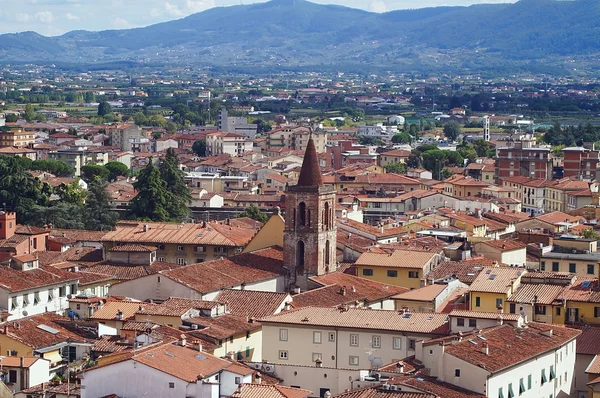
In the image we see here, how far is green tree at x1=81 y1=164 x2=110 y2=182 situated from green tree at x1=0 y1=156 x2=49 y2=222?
21437mm

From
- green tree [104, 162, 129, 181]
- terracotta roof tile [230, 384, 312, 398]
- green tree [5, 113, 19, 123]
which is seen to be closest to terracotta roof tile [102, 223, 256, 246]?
terracotta roof tile [230, 384, 312, 398]

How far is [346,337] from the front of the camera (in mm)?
30672

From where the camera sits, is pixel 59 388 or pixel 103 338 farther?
pixel 103 338

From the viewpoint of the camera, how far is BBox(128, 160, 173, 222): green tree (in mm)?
59812

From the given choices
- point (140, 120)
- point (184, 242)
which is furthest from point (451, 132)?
point (184, 242)

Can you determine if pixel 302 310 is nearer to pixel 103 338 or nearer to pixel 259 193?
pixel 103 338

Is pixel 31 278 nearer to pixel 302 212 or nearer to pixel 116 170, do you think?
pixel 302 212

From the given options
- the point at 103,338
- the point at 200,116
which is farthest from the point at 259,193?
the point at 200,116

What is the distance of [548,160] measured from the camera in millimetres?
84125

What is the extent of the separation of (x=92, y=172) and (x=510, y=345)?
2413 inches

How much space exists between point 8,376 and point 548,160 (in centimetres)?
5879

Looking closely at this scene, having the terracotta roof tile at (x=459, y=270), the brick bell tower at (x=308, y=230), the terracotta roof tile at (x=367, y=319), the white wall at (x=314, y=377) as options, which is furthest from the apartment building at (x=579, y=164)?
the white wall at (x=314, y=377)

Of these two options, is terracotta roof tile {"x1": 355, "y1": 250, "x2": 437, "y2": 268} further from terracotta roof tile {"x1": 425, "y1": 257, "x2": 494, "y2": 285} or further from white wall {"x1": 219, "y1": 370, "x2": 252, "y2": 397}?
white wall {"x1": 219, "y1": 370, "x2": 252, "y2": 397}

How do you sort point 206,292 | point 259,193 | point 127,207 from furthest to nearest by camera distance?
1. point 259,193
2. point 127,207
3. point 206,292
